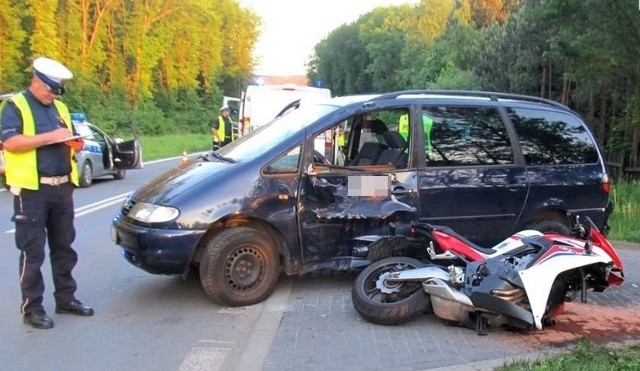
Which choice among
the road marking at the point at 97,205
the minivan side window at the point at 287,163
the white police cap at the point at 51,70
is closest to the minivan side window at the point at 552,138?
the minivan side window at the point at 287,163

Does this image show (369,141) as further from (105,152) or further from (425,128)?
(105,152)

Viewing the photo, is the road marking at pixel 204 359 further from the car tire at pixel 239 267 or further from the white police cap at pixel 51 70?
the white police cap at pixel 51 70

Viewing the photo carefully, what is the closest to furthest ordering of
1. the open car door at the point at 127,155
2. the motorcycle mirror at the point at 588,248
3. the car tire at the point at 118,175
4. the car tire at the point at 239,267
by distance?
1. the motorcycle mirror at the point at 588,248
2. the car tire at the point at 239,267
3. the open car door at the point at 127,155
4. the car tire at the point at 118,175

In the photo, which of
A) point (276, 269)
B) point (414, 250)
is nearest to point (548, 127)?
point (414, 250)

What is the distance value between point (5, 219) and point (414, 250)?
7.43 m

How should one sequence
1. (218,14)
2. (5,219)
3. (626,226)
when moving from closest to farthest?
(626,226), (5,219), (218,14)

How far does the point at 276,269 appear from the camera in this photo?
5.76 metres

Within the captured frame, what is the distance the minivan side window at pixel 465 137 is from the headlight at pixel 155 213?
2377mm

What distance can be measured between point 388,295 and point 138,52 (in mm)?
44659

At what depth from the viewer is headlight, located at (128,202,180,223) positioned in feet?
17.5

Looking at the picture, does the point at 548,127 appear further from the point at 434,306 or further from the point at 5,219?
the point at 5,219

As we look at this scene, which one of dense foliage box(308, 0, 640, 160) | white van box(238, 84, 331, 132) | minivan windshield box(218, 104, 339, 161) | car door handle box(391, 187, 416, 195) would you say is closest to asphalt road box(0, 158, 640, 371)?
car door handle box(391, 187, 416, 195)

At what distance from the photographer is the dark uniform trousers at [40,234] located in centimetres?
505

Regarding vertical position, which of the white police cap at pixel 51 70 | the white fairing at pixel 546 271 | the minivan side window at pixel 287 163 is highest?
the white police cap at pixel 51 70
